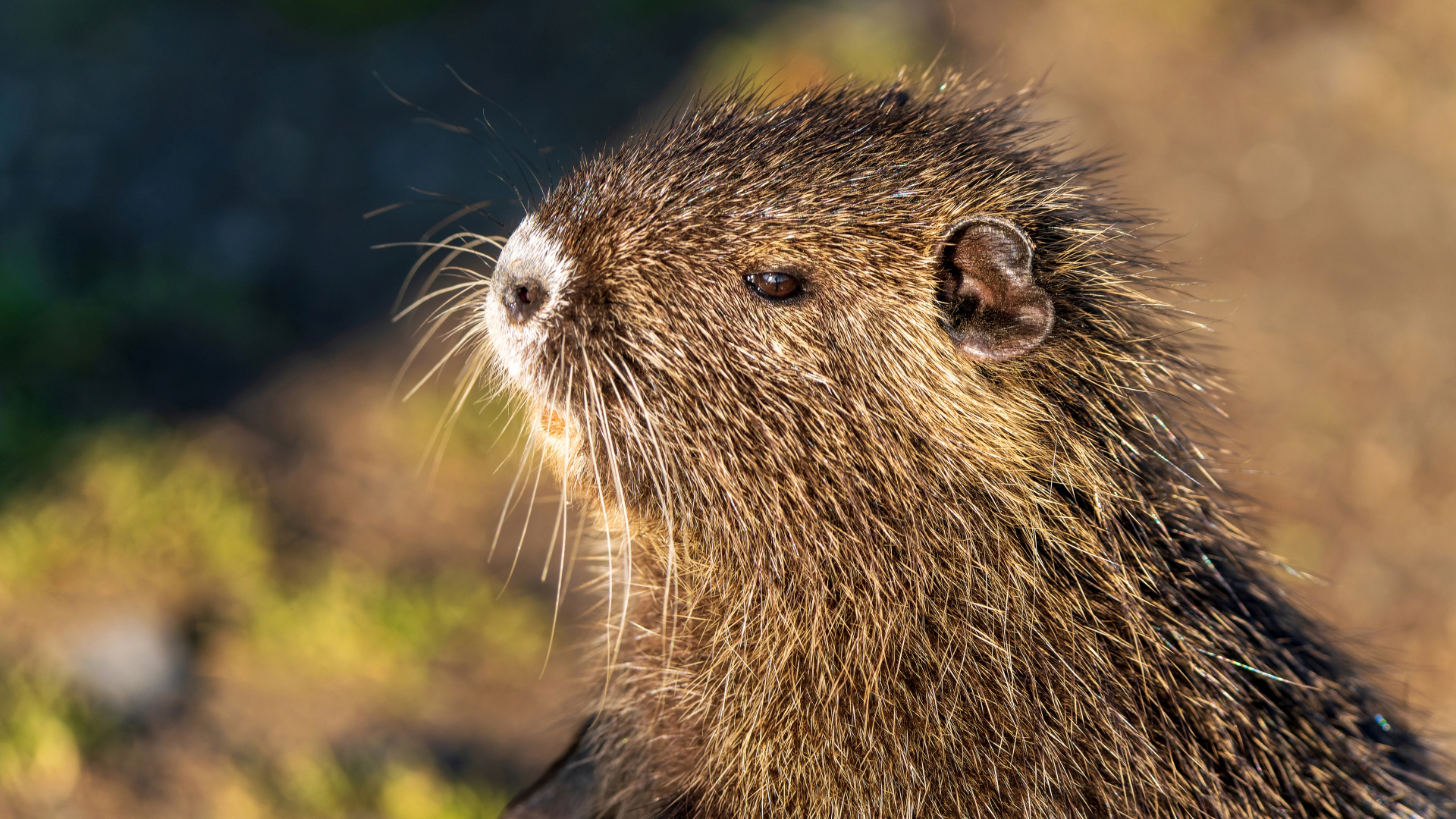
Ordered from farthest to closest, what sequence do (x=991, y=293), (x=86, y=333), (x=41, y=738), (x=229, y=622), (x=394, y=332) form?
(x=394, y=332), (x=86, y=333), (x=229, y=622), (x=41, y=738), (x=991, y=293)

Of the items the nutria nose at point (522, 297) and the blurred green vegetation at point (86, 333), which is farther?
the blurred green vegetation at point (86, 333)

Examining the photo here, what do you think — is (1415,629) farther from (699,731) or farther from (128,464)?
(128,464)

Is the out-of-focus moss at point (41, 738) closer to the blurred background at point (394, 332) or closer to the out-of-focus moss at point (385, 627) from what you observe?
the blurred background at point (394, 332)

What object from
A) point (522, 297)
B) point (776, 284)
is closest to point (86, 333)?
point (522, 297)

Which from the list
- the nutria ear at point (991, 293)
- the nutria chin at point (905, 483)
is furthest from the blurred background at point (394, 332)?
the nutria ear at point (991, 293)

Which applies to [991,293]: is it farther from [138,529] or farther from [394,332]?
[394,332]
